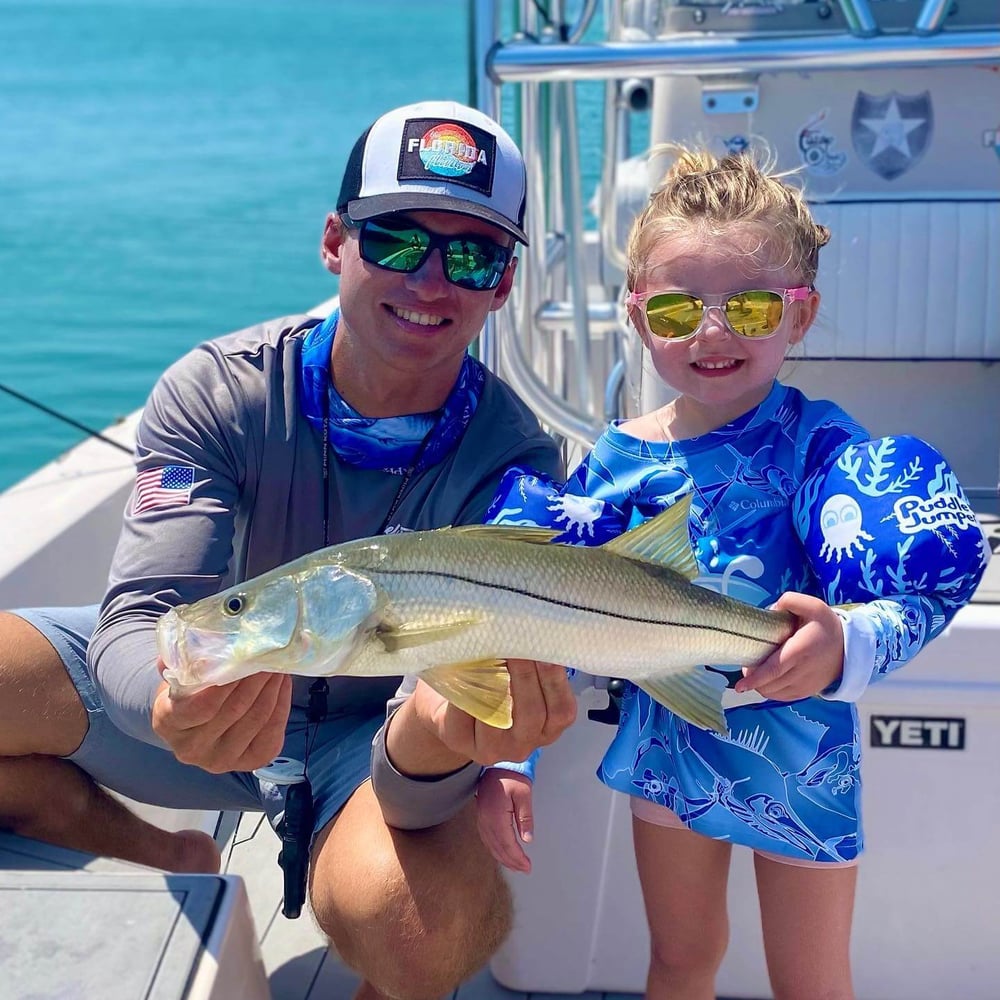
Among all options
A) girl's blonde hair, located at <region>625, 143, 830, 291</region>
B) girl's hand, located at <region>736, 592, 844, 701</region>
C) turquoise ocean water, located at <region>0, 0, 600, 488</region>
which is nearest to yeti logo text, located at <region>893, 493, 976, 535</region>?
girl's hand, located at <region>736, 592, 844, 701</region>

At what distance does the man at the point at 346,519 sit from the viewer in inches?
76.9

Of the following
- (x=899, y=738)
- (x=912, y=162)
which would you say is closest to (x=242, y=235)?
(x=912, y=162)

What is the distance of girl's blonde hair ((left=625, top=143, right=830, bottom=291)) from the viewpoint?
178 centimetres

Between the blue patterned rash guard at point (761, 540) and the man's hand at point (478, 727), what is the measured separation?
15 centimetres

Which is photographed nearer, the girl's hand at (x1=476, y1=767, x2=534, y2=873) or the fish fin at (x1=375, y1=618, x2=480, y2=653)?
the fish fin at (x1=375, y1=618, x2=480, y2=653)

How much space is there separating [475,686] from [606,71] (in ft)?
4.47

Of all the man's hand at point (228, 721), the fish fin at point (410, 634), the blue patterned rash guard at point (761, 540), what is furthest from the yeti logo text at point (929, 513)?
the man's hand at point (228, 721)

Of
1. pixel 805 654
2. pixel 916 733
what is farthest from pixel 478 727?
pixel 916 733

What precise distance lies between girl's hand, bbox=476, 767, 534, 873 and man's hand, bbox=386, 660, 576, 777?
0.20 ft

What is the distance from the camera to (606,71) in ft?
7.70

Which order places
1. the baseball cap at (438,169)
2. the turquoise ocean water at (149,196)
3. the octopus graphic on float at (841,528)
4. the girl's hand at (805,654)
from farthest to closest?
the turquoise ocean water at (149,196) → the baseball cap at (438,169) → the octopus graphic on float at (841,528) → the girl's hand at (805,654)

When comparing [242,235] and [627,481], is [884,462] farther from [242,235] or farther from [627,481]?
[242,235]

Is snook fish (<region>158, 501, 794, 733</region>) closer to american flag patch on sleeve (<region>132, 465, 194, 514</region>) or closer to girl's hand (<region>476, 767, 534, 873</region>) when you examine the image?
girl's hand (<region>476, 767, 534, 873</region>)

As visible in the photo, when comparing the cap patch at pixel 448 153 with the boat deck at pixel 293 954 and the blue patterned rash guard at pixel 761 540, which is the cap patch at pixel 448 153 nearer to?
the blue patterned rash guard at pixel 761 540
